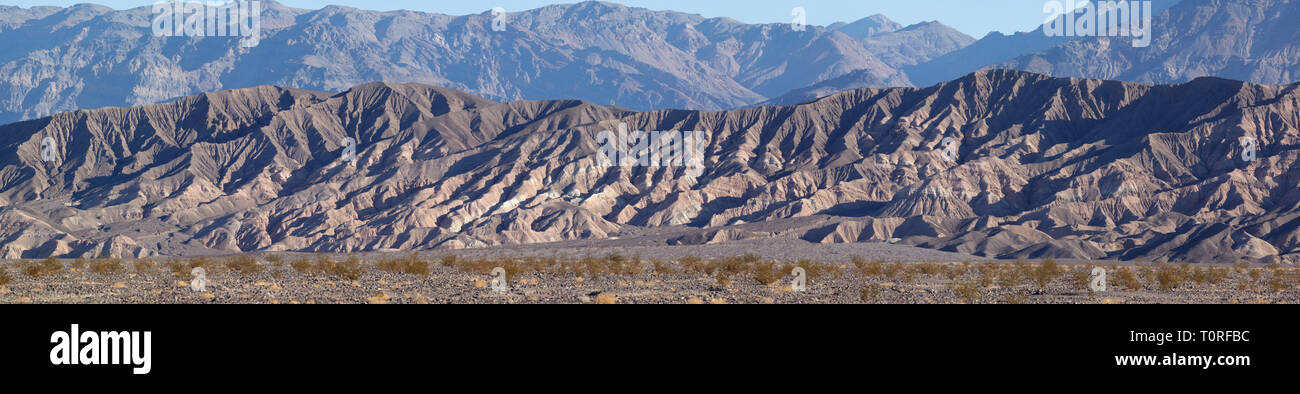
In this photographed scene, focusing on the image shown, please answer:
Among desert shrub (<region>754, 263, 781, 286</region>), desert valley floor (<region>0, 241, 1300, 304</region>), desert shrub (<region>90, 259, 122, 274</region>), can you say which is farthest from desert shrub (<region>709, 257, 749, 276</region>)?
desert shrub (<region>90, 259, 122, 274</region>)

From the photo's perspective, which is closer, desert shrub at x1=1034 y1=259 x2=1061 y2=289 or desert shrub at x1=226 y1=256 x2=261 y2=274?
desert shrub at x1=1034 y1=259 x2=1061 y2=289

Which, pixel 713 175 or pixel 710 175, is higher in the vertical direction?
pixel 710 175

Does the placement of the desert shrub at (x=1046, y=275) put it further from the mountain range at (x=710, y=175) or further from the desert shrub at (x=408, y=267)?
the mountain range at (x=710, y=175)

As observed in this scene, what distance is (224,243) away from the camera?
5271 inches

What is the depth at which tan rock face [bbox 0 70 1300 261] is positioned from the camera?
122 meters

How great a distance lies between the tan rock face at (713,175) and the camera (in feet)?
401

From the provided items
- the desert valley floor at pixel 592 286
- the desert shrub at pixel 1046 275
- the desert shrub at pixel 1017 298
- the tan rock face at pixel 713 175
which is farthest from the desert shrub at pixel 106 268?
the tan rock face at pixel 713 175

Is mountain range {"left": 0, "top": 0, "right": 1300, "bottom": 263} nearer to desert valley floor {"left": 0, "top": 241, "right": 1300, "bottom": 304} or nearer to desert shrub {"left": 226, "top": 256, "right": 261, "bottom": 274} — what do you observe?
desert valley floor {"left": 0, "top": 241, "right": 1300, "bottom": 304}

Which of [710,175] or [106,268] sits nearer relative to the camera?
[106,268]

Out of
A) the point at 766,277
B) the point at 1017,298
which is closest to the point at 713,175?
the point at 766,277

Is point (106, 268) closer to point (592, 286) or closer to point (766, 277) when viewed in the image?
point (592, 286)

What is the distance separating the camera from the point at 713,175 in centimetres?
15362

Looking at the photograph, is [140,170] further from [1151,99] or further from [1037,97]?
[1151,99]
